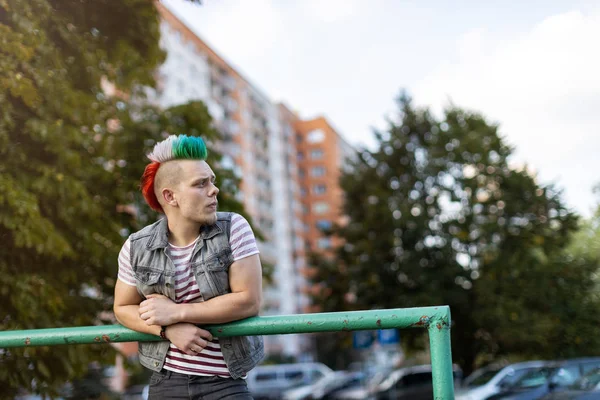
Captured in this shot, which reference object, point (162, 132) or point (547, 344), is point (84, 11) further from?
point (547, 344)

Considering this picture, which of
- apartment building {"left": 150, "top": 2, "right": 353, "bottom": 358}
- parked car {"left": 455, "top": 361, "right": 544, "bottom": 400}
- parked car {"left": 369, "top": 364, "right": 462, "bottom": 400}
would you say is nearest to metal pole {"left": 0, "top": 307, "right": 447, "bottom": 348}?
parked car {"left": 455, "top": 361, "right": 544, "bottom": 400}

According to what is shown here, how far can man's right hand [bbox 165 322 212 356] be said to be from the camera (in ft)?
6.93

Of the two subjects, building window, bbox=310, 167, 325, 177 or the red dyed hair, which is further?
building window, bbox=310, 167, 325, 177

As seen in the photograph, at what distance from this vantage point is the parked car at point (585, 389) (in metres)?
6.47

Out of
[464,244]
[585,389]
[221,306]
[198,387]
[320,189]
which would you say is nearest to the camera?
[221,306]

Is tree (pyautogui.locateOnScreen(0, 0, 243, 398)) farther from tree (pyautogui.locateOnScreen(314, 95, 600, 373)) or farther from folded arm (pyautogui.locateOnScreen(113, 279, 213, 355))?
tree (pyautogui.locateOnScreen(314, 95, 600, 373))

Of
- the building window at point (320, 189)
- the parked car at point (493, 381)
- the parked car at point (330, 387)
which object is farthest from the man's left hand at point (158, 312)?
the building window at point (320, 189)

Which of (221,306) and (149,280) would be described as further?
(149,280)

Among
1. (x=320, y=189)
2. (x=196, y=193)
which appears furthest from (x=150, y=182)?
(x=320, y=189)

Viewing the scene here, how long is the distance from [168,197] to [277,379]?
31974 mm

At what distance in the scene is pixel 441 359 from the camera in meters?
1.93

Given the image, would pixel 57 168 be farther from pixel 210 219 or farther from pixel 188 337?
pixel 188 337

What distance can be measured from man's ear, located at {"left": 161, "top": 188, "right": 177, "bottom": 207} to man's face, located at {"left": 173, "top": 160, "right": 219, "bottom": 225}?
0.02m

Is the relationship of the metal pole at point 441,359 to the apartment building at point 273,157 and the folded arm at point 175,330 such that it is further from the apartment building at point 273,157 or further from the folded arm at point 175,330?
the apartment building at point 273,157
